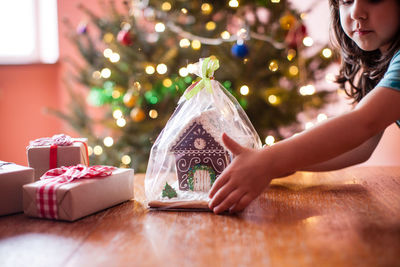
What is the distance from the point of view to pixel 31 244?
611mm

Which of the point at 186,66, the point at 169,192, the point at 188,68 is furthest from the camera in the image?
the point at 186,66

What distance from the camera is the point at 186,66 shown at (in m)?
1.99

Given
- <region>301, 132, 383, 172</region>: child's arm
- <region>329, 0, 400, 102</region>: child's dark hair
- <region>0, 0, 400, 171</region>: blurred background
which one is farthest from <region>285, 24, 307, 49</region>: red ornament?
<region>301, 132, 383, 172</region>: child's arm

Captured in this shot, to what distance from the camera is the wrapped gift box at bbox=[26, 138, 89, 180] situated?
913 millimetres

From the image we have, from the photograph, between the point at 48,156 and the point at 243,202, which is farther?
the point at 48,156

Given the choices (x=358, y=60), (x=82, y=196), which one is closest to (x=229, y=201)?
(x=82, y=196)

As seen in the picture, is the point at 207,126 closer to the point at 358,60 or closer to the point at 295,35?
the point at 358,60

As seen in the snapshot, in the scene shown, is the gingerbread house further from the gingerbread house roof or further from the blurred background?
the blurred background

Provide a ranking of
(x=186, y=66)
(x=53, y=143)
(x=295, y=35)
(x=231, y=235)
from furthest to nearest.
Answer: (x=186, y=66), (x=295, y=35), (x=53, y=143), (x=231, y=235)

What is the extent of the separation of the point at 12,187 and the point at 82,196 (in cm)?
16

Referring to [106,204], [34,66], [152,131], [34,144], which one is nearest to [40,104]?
[34,66]

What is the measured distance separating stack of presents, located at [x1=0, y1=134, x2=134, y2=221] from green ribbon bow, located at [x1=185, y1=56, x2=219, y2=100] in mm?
221

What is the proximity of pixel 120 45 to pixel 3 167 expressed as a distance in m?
1.33

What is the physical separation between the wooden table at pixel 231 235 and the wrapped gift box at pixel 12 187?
0.02 metres
